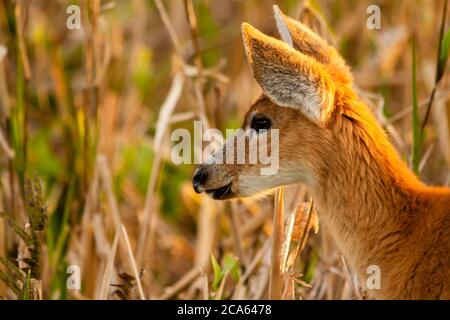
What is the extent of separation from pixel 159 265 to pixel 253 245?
3.24ft

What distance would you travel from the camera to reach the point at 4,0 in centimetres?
442

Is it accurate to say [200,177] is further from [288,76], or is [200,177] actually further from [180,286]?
[180,286]

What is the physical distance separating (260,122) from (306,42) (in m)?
0.43

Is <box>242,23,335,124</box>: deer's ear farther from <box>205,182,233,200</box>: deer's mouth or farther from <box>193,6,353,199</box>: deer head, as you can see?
<box>205,182,233,200</box>: deer's mouth

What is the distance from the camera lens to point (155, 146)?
4.89 m

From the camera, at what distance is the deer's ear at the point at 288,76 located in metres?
3.15

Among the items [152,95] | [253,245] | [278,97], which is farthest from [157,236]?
[278,97]

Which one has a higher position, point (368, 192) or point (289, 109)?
point (289, 109)

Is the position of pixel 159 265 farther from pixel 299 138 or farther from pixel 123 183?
pixel 299 138

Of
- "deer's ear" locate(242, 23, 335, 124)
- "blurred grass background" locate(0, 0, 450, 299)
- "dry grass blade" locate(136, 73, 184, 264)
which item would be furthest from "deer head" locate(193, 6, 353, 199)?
"dry grass blade" locate(136, 73, 184, 264)

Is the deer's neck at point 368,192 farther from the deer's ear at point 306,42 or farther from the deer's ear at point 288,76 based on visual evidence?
the deer's ear at point 306,42

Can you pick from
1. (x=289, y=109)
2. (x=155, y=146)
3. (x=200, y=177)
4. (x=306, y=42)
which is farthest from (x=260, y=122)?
(x=155, y=146)

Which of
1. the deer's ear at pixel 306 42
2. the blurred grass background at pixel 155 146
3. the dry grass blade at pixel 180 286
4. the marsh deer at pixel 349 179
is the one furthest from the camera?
the dry grass blade at pixel 180 286

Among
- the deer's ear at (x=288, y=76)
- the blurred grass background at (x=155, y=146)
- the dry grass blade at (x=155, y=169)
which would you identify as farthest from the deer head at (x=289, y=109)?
the dry grass blade at (x=155, y=169)
